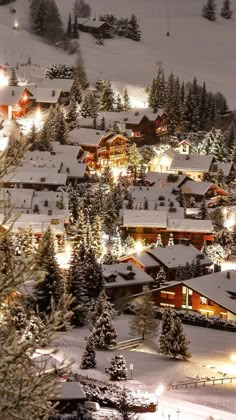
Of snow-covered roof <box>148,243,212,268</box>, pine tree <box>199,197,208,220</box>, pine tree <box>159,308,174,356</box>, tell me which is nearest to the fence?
pine tree <box>159,308,174,356</box>

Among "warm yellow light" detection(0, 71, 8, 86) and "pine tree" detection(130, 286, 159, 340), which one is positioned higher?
"warm yellow light" detection(0, 71, 8, 86)

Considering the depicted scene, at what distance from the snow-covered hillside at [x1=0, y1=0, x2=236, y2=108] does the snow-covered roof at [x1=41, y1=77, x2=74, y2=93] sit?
48.2 ft

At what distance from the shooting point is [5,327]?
8.05 m

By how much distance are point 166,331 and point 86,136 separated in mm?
37624

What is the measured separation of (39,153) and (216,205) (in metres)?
14.7

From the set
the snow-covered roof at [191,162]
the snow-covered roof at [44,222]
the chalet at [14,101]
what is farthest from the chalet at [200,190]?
the chalet at [14,101]

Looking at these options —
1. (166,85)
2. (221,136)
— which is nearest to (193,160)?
(221,136)

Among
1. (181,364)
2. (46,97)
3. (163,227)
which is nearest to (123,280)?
(163,227)

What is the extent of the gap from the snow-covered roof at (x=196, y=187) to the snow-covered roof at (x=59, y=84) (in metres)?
21.2

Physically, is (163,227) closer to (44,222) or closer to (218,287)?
(44,222)

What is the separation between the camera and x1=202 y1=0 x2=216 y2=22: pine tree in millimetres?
132875

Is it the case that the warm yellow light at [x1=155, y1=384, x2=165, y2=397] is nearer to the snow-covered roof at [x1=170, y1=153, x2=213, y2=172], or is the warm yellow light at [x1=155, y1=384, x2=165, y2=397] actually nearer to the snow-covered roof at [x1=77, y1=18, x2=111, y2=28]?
the snow-covered roof at [x1=170, y1=153, x2=213, y2=172]

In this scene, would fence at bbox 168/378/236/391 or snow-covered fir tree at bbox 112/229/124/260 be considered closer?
fence at bbox 168/378/236/391

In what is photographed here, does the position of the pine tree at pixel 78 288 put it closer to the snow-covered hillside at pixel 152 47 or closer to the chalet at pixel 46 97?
the chalet at pixel 46 97
